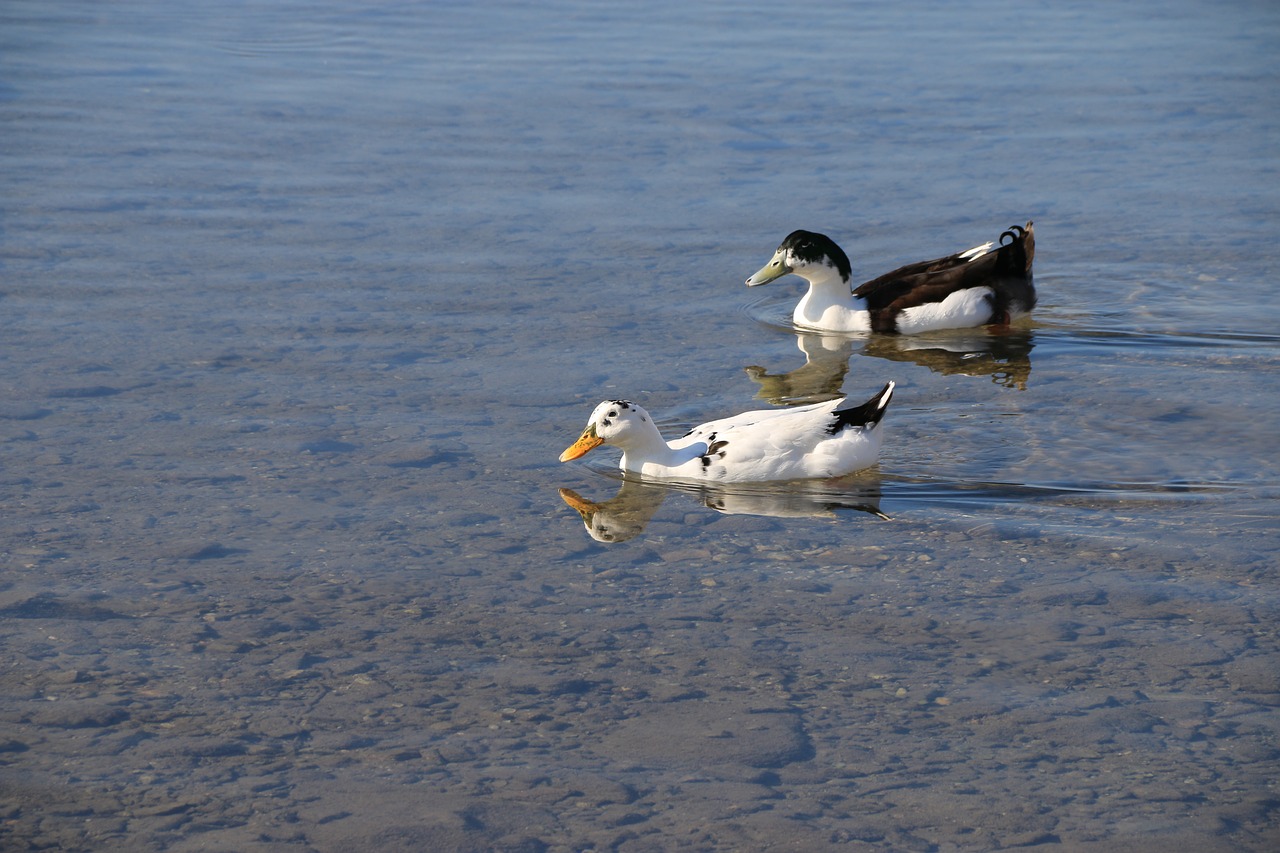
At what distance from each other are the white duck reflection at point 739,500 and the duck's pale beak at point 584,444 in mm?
240

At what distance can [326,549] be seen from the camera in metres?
7.82

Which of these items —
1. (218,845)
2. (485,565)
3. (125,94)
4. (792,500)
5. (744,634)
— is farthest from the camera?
(125,94)

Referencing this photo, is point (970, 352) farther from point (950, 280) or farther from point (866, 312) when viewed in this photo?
point (866, 312)

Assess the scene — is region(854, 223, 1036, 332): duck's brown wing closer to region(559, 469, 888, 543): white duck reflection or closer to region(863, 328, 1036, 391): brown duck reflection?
region(863, 328, 1036, 391): brown duck reflection

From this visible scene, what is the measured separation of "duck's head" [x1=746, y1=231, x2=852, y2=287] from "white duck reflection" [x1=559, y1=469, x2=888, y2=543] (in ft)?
10.8

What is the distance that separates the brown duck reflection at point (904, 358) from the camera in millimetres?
10656

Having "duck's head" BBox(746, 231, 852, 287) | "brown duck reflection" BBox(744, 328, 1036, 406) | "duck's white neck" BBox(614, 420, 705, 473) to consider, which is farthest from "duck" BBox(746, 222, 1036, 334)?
"duck's white neck" BBox(614, 420, 705, 473)

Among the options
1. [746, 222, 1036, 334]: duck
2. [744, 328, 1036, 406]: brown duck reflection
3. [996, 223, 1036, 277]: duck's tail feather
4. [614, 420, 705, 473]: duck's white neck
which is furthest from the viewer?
[746, 222, 1036, 334]: duck

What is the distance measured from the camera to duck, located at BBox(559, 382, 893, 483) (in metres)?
8.71

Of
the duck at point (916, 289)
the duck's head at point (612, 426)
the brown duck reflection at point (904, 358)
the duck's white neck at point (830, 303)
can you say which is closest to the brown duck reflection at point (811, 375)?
the brown duck reflection at point (904, 358)

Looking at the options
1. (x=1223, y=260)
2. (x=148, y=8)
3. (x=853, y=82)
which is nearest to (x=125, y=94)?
(x=148, y=8)

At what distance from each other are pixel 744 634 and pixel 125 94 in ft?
42.4

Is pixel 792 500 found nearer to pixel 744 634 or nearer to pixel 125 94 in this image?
pixel 744 634

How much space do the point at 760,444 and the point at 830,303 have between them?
11.3 feet
